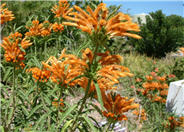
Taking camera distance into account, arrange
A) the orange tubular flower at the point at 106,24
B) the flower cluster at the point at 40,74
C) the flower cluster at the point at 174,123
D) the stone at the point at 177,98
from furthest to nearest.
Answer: the stone at the point at 177,98 → the flower cluster at the point at 174,123 → the flower cluster at the point at 40,74 → the orange tubular flower at the point at 106,24

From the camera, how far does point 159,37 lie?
9.57 m

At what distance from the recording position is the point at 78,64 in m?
1.11

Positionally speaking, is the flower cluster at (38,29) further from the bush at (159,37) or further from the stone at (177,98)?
the bush at (159,37)

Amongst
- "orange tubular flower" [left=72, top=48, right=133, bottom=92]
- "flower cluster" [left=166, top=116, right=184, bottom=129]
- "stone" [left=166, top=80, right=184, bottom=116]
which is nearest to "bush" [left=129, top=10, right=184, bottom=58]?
"stone" [left=166, top=80, right=184, bottom=116]

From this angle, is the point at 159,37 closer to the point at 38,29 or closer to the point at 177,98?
the point at 177,98

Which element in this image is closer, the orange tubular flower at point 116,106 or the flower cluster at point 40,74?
the orange tubular flower at point 116,106

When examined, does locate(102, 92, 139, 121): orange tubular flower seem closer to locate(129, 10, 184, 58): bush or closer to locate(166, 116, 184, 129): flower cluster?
locate(166, 116, 184, 129): flower cluster

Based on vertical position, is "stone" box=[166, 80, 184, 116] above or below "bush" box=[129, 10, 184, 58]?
below

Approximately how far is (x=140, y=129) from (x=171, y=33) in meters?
7.60

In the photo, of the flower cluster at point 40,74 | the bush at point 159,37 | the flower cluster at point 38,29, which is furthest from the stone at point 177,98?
the bush at point 159,37

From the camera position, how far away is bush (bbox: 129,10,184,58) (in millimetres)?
9508

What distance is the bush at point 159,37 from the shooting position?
9508 millimetres

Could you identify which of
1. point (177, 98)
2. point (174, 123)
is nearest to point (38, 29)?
point (174, 123)

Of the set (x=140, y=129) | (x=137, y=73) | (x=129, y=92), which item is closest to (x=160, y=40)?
(x=137, y=73)
